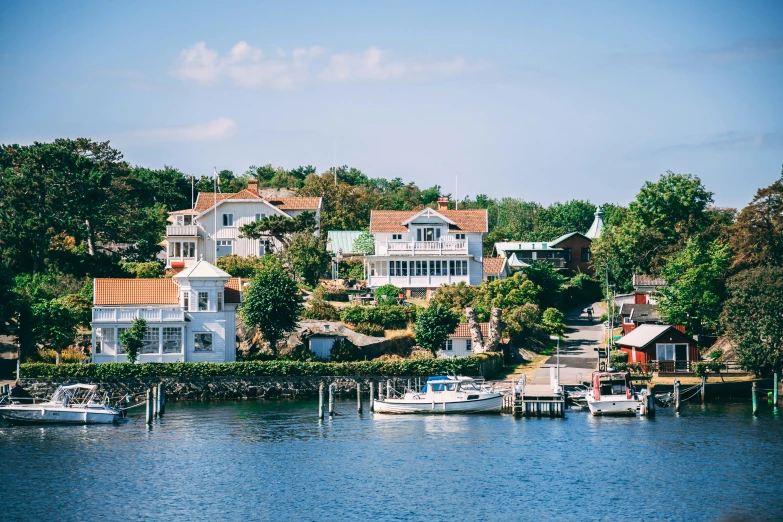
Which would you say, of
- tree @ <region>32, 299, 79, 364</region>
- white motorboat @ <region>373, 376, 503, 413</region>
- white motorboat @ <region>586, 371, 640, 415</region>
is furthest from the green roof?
white motorboat @ <region>586, 371, 640, 415</region>

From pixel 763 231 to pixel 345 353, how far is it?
34775 millimetres

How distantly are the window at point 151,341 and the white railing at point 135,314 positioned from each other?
88cm

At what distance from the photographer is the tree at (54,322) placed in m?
74.1

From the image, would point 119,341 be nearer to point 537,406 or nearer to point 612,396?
point 537,406

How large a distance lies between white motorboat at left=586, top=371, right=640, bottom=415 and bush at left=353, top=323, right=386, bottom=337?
1910 cm

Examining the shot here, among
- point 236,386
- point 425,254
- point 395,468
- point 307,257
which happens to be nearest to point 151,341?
point 236,386

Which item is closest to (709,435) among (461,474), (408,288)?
(461,474)

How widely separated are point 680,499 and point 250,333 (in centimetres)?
4027

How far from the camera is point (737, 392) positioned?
242 feet

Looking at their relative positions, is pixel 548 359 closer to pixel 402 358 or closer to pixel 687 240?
pixel 402 358

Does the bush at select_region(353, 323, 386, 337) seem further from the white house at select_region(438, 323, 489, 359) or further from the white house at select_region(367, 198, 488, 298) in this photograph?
the white house at select_region(367, 198, 488, 298)

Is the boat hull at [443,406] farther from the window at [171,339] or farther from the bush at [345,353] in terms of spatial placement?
the window at [171,339]

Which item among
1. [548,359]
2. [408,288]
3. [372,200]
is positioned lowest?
[548,359]

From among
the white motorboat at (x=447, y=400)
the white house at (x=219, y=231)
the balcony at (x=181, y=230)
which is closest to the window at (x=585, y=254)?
the white house at (x=219, y=231)
